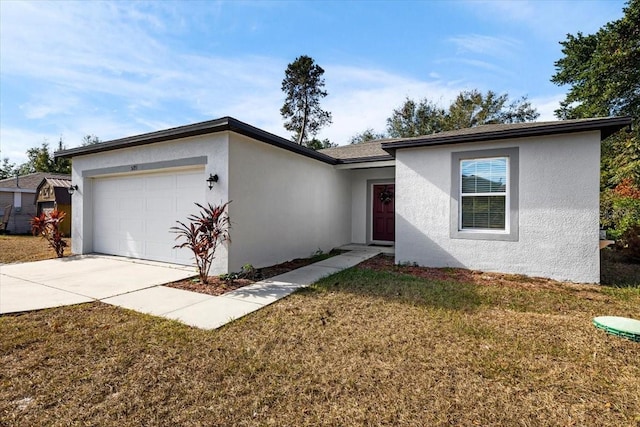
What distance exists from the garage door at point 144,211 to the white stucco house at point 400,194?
0.03 m

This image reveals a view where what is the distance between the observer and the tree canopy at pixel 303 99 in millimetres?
22688

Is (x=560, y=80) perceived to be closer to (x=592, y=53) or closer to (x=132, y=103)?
(x=592, y=53)

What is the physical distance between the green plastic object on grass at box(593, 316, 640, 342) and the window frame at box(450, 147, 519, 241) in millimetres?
2752

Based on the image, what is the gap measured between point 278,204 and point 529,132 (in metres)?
5.76

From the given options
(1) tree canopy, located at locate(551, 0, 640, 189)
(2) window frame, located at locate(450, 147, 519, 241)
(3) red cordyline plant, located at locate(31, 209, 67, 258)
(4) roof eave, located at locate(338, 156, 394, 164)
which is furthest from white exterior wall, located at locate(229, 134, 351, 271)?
(1) tree canopy, located at locate(551, 0, 640, 189)

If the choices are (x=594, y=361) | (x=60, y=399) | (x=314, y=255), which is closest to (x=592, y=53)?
(x=314, y=255)

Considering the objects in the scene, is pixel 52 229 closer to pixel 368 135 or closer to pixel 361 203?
pixel 361 203

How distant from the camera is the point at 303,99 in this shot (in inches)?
914

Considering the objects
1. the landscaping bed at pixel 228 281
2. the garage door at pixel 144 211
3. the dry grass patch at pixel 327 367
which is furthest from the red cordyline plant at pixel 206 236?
the dry grass patch at pixel 327 367

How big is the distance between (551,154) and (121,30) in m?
10.5

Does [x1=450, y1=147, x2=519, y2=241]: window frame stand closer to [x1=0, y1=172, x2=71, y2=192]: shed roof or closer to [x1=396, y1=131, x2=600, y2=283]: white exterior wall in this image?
[x1=396, y1=131, x2=600, y2=283]: white exterior wall

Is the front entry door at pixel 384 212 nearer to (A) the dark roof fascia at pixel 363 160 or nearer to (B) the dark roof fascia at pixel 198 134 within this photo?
(A) the dark roof fascia at pixel 363 160

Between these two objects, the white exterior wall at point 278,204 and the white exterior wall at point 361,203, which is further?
the white exterior wall at point 361,203

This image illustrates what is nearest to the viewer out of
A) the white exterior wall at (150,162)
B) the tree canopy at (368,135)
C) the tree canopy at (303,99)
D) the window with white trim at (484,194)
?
the white exterior wall at (150,162)
